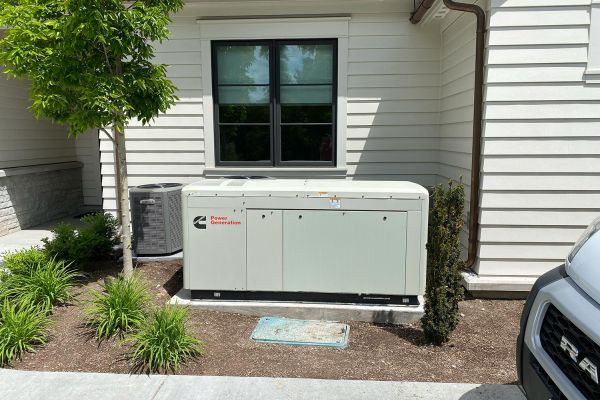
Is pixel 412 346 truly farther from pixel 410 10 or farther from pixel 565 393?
pixel 410 10

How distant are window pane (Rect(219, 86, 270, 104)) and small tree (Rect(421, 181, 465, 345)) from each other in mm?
3566

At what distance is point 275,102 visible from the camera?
6594 millimetres

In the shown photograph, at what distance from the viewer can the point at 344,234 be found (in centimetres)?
423

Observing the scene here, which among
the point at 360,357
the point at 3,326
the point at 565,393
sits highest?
the point at 565,393

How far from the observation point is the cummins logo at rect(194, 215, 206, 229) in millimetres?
4324

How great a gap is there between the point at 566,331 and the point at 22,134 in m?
8.42

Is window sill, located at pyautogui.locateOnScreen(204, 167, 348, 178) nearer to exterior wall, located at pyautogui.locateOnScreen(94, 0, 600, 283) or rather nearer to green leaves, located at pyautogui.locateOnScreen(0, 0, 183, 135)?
exterior wall, located at pyautogui.locateOnScreen(94, 0, 600, 283)

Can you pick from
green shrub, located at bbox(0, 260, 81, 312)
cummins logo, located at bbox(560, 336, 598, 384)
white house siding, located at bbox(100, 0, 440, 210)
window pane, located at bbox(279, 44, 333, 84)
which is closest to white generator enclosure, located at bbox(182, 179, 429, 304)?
green shrub, located at bbox(0, 260, 81, 312)

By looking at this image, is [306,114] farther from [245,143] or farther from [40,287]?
[40,287]

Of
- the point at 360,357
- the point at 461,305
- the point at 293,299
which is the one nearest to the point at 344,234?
the point at 293,299

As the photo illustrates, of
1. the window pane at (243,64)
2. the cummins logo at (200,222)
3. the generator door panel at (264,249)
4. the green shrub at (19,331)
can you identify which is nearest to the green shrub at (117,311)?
the green shrub at (19,331)

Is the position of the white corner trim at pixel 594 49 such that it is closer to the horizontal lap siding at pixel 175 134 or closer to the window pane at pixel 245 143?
the window pane at pixel 245 143

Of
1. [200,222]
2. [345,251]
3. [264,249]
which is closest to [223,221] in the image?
[200,222]

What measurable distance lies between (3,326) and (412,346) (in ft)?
10.4
